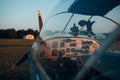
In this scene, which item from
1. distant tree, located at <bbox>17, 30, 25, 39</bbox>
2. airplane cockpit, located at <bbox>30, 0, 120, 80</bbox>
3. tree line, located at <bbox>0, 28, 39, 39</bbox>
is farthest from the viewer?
tree line, located at <bbox>0, 28, 39, 39</bbox>

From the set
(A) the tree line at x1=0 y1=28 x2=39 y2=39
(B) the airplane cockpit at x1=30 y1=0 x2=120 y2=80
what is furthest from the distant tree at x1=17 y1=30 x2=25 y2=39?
(B) the airplane cockpit at x1=30 y1=0 x2=120 y2=80

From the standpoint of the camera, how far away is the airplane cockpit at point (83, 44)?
1.70m

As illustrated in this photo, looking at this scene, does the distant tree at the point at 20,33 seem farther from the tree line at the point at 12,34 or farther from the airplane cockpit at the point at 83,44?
the airplane cockpit at the point at 83,44

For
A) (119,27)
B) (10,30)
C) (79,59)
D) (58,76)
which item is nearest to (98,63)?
(79,59)

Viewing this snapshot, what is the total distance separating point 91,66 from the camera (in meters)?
1.78

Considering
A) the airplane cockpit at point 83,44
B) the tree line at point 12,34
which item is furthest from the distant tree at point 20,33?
the airplane cockpit at point 83,44

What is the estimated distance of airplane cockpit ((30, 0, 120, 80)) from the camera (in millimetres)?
1701

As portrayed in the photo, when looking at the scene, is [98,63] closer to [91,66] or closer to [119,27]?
[91,66]

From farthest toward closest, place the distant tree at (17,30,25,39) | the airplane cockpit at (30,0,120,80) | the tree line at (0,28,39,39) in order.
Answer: the tree line at (0,28,39,39) → the distant tree at (17,30,25,39) → the airplane cockpit at (30,0,120,80)

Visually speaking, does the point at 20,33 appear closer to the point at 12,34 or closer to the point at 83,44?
the point at 12,34

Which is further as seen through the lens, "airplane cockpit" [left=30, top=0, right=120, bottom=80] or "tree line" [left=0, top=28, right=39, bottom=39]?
"tree line" [left=0, top=28, right=39, bottom=39]

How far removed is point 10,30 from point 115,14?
8296 cm

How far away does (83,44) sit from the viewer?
2021 millimetres

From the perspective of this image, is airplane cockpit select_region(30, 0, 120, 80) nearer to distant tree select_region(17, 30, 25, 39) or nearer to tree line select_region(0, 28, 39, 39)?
distant tree select_region(17, 30, 25, 39)
